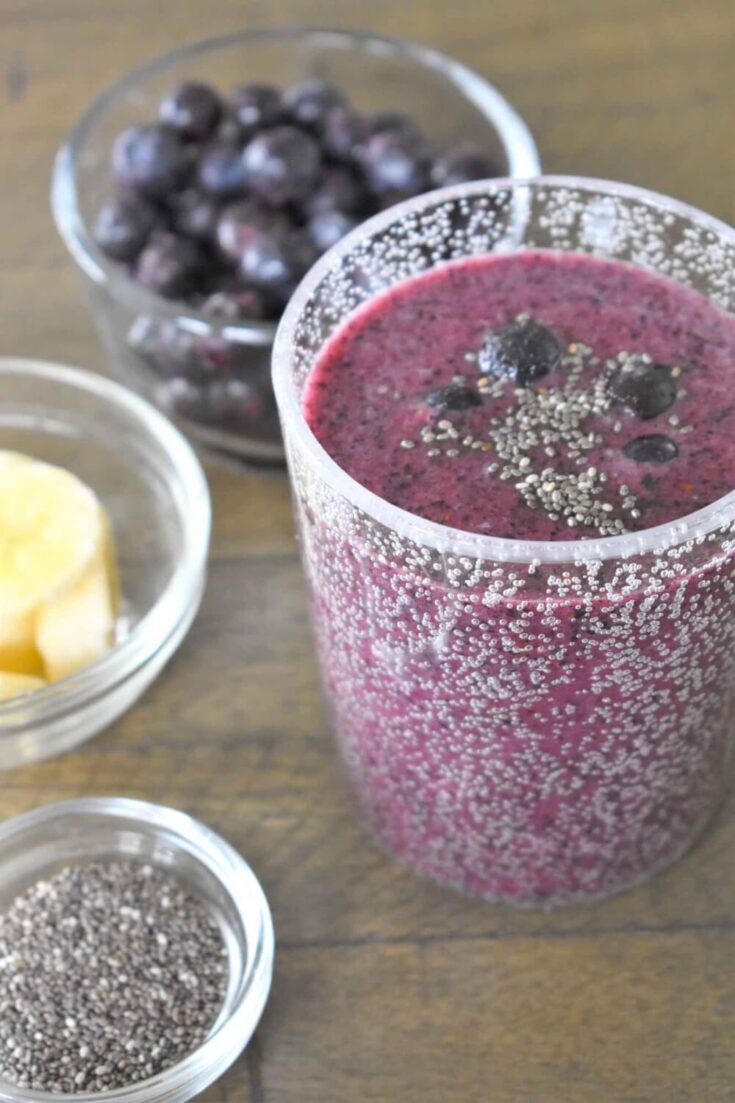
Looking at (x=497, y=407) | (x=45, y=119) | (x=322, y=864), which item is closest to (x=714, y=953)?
(x=322, y=864)

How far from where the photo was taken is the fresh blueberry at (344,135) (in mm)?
1108

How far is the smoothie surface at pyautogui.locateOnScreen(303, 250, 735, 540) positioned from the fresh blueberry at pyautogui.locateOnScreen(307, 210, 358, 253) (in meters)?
0.20

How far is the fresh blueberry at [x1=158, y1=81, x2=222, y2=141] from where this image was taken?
3.71ft

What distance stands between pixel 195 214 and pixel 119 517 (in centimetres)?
22

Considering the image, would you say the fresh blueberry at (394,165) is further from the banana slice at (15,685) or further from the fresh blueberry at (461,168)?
the banana slice at (15,685)

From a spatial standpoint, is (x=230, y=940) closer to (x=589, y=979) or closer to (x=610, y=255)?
(x=589, y=979)

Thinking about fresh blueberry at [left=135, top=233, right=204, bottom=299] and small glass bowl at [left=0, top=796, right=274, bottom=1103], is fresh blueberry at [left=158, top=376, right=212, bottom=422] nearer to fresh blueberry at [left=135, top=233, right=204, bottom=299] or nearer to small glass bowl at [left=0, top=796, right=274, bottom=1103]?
fresh blueberry at [left=135, top=233, right=204, bottom=299]

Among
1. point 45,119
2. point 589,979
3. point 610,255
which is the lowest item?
point 589,979

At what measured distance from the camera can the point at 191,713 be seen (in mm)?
974

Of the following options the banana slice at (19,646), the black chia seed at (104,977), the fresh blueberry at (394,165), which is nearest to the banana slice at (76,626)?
the banana slice at (19,646)

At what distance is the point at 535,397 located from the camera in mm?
768

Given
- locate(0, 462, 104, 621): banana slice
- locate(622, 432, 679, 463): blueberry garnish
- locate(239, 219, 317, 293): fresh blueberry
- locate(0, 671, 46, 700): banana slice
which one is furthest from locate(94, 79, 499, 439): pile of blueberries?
locate(622, 432, 679, 463): blueberry garnish

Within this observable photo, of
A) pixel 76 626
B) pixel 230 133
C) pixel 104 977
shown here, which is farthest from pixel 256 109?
pixel 104 977

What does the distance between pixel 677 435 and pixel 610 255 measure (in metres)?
0.16
